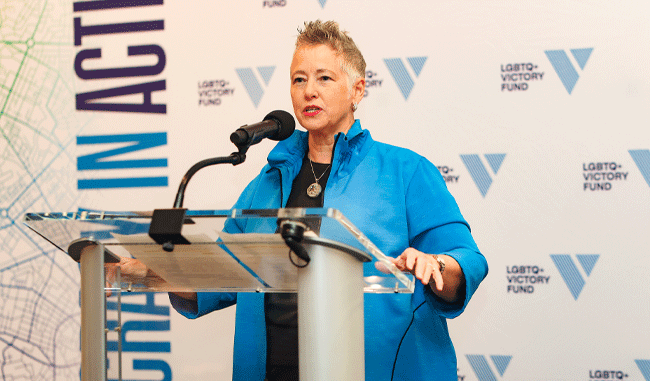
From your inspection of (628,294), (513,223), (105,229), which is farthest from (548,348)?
(105,229)

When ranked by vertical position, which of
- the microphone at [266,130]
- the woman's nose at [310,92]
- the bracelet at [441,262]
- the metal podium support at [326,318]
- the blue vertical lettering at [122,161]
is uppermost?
the blue vertical lettering at [122,161]

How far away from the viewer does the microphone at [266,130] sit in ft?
3.68

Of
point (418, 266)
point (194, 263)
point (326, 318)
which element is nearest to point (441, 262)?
point (418, 266)

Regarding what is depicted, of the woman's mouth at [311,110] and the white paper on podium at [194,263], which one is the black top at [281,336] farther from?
the woman's mouth at [311,110]

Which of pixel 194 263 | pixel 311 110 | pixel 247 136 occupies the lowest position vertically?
pixel 194 263

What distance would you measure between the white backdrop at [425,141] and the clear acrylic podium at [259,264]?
133 cm

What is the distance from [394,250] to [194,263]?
59cm

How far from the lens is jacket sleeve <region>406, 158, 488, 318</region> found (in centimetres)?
124

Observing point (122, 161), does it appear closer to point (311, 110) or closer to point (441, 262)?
point (311, 110)

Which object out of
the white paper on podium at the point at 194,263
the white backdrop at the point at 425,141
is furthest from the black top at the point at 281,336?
the white backdrop at the point at 425,141

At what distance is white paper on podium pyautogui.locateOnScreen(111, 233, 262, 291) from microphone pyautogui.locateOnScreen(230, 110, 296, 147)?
0.27 metres

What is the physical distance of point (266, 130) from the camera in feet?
4.08

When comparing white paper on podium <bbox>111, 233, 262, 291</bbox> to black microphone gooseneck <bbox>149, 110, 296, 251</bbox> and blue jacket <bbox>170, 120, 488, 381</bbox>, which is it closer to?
black microphone gooseneck <bbox>149, 110, 296, 251</bbox>

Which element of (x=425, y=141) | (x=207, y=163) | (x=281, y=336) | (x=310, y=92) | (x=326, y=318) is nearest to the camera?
(x=326, y=318)
